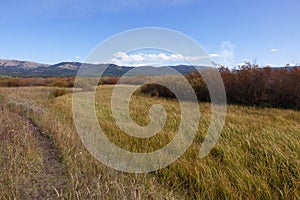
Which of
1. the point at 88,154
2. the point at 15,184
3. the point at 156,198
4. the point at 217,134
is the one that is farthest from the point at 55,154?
the point at 217,134

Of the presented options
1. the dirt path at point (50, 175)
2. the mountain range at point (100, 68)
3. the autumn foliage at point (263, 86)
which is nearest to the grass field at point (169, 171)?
the dirt path at point (50, 175)

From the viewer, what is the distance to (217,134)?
613cm

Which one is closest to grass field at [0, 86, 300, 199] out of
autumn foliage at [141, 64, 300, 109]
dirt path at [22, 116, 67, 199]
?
dirt path at [22, 116, 67, 199]

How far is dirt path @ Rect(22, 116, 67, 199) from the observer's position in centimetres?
328

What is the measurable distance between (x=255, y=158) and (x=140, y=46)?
4.00 metres

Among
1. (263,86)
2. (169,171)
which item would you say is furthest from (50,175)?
(263,86)

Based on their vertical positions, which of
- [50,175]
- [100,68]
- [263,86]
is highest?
[100,68]

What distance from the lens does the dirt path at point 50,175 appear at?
328cm

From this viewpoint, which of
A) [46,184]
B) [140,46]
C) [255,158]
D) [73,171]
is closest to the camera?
[46,184]

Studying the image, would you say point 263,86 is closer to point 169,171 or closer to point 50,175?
point 169,171

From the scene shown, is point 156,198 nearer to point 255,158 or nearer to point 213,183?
point 213,183

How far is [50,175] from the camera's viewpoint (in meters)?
3.85

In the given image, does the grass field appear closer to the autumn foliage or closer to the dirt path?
the dirt path

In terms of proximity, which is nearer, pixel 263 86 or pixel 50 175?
pixel 50 175
